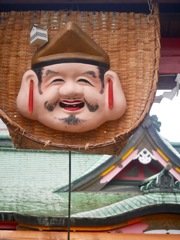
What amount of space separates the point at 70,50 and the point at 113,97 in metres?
0.31

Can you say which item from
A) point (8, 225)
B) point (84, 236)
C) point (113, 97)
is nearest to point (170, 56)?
point (113, 97)

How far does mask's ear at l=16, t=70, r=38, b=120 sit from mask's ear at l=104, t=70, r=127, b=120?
337 mm

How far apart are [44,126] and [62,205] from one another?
4.09 m

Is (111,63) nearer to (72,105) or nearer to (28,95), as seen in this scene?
(72,105)

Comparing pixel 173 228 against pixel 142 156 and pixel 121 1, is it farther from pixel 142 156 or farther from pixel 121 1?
pixel 121 1

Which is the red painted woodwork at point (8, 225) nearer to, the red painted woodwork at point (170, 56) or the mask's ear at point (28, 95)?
the red painted woodwork at point (170, 56)

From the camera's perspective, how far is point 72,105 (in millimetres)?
2312

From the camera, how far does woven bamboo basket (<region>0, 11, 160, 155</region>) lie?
228cm

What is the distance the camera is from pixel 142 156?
22.3 ft

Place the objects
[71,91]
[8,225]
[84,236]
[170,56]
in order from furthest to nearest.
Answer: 1. [8,225]
2. [84,236]
3. [170,56]
4. [71,91]

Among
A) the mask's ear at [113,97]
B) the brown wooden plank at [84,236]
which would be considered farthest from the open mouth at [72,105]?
the brown wooden plank at [84,236]

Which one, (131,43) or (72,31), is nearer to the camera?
(72,31)

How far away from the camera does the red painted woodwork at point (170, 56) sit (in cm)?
286

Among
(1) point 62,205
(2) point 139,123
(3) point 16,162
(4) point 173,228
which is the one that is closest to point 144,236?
(4) point 173,228
